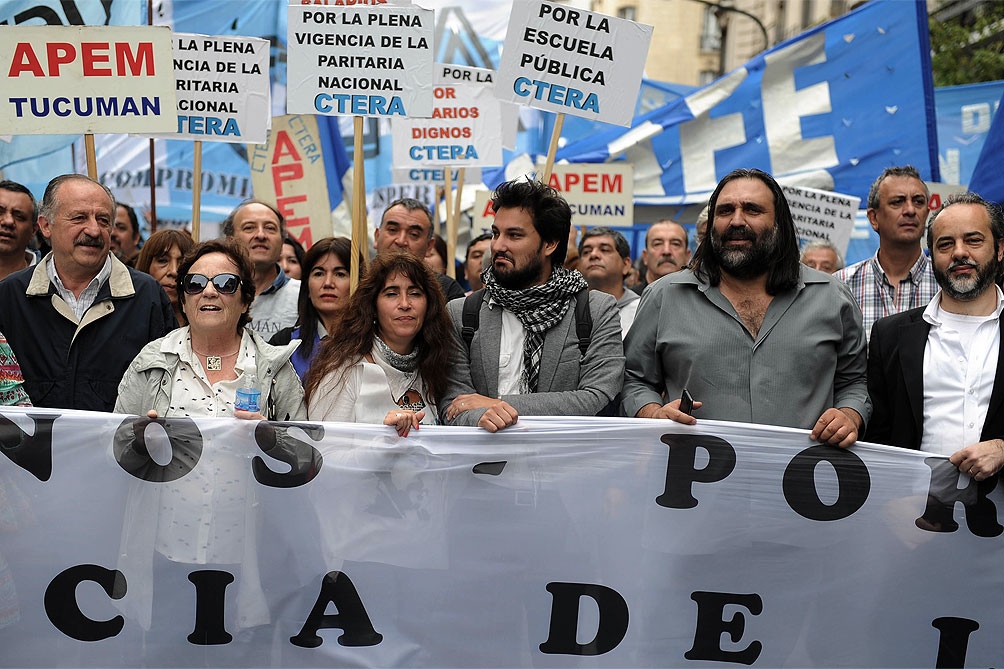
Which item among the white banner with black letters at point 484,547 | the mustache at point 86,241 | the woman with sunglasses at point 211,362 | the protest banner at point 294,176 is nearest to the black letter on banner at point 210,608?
the white banner with black letters at point 484,547

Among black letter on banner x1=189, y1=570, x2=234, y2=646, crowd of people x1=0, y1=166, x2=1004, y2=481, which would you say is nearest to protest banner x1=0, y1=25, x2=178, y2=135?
crowd of people x1=0, y1=166, x2=1004, y2=481

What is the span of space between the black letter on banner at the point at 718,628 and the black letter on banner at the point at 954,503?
62cm

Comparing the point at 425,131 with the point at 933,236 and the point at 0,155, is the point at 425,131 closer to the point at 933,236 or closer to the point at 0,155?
the point at 0,155

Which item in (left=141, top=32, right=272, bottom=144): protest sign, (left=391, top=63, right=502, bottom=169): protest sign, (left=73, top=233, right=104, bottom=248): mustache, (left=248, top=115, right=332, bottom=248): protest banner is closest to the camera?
(left=73, top=233, right=104, bottom=248): mustache

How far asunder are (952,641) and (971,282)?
1.19 meters

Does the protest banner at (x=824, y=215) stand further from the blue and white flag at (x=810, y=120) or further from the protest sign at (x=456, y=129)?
the protest sign at (x=456, y=129)

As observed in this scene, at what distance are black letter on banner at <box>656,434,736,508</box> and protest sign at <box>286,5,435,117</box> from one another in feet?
7.08

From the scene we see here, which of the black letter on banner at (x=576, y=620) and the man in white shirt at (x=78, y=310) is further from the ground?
the man in white shirt at (x=78, y=310)

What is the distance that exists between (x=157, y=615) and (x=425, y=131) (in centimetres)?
416

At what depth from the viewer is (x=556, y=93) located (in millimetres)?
5191

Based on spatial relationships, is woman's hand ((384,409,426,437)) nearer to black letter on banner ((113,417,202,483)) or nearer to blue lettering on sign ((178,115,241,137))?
black letter on banner ((113,417,202,483))

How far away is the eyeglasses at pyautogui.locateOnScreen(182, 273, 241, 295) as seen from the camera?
3.72 meters

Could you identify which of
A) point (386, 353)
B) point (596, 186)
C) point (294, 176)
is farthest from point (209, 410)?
point (596, 186)

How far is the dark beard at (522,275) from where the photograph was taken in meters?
3.85
